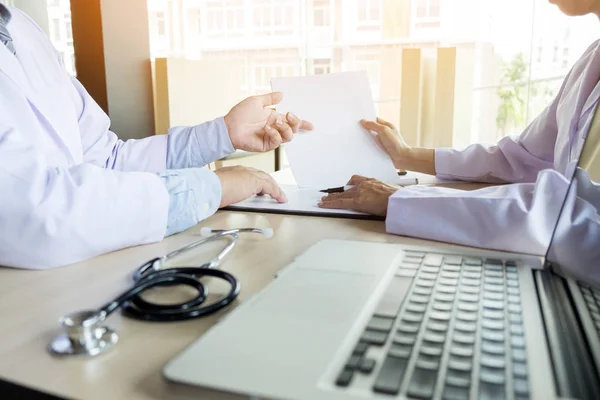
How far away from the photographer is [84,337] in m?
0.40

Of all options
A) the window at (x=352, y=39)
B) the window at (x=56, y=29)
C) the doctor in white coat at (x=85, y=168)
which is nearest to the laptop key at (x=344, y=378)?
the doctor in white coat at (x=85, y=168)

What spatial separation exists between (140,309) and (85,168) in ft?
0.88

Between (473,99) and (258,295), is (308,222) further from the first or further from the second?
(473,99)

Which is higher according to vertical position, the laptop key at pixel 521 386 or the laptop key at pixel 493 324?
the laptop key at pixel 521 386

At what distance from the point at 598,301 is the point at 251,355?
0.92ft

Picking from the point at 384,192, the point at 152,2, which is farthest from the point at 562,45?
the point at 152,2

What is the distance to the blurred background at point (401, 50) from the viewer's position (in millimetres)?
1285

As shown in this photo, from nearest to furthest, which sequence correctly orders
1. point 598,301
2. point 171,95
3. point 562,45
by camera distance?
1. point 598,301
2. point 562,45
3. point 171,95

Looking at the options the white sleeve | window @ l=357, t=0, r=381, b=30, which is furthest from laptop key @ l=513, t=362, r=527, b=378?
window @ l=357, t=0, r=381, b=30

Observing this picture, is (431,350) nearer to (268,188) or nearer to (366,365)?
(366,365)

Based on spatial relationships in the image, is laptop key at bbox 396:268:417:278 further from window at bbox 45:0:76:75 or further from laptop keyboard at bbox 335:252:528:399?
window at bbox 45:0:76:75

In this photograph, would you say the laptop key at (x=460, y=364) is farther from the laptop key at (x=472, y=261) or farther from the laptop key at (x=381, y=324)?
the laptop key at (x=472, y=261)

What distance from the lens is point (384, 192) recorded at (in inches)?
33.3

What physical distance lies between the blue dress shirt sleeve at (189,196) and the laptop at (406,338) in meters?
0.26
